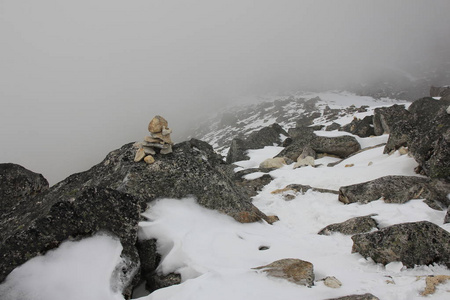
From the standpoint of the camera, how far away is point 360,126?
27.6 m

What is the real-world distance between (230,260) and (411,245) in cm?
421

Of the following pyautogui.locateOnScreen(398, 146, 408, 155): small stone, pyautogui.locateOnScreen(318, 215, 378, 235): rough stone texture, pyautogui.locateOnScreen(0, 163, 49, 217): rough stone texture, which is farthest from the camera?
pyautogui.locateOnScreen(398, 146, 408, 155): small stone

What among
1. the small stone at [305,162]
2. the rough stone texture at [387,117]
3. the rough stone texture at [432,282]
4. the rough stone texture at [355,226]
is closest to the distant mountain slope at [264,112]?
the rough stone texture at [387,117]

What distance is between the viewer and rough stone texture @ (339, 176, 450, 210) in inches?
384

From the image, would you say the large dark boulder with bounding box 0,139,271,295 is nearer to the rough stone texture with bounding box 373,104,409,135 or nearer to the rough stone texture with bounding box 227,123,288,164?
the rough stone texture with bounding box 373,104,409,135

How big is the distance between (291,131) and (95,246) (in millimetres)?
34121

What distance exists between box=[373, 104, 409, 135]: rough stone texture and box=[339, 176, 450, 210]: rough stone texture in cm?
1301

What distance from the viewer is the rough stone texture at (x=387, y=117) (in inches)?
904

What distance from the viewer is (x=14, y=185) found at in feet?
36.9

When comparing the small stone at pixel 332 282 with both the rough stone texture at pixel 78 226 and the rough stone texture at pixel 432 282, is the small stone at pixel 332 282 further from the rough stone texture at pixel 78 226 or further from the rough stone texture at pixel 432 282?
the rough stone texture at pixel 78 226

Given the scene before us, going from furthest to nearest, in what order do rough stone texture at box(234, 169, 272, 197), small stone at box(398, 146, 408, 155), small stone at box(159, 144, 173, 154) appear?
rough stone texture at box(234, 169, 272, 197) → small stone at box(398, 146, 408, 155) → small stone at box(159, 144, 173, 154)

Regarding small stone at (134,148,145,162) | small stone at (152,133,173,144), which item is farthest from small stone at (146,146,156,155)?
small stone at (152,133,173,144)

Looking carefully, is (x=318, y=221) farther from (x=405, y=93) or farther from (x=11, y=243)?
(x=405, y=93)

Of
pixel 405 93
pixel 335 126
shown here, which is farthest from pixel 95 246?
pixel 405 93
